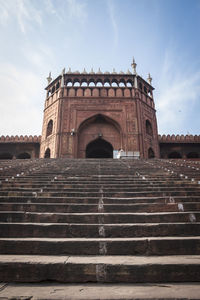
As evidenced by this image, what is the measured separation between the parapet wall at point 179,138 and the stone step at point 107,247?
16.7m

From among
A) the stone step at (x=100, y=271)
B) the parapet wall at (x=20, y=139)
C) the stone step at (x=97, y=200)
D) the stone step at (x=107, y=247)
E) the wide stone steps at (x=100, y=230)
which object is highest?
the parapet wall at (x=20, y=139)

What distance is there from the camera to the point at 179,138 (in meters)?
18.1

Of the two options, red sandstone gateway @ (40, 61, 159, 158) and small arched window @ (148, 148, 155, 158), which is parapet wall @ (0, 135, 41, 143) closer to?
red sandstone gateway @ (40, 61, 159, 158)

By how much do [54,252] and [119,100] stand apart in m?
15.6

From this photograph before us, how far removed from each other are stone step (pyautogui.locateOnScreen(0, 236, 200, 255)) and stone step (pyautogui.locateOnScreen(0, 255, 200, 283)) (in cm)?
27

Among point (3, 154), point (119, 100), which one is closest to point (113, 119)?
point (119, 100)

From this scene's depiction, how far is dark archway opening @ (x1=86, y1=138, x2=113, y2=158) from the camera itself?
58.3 ft

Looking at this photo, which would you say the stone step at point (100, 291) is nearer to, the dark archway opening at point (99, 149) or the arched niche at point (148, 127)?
the dark archway opening at point (99, 149)

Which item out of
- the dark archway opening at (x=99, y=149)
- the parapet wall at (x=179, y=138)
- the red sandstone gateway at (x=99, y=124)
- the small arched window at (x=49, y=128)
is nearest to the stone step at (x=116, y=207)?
the red sandstone gateway at (x=99, y=124)

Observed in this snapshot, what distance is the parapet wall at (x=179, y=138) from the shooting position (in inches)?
703

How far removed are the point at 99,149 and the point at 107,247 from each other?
17.0m

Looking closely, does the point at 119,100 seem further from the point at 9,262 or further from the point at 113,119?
the point at 9,262

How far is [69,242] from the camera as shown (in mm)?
2086

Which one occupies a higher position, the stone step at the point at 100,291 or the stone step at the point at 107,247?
the stone step at the point at 107,247
